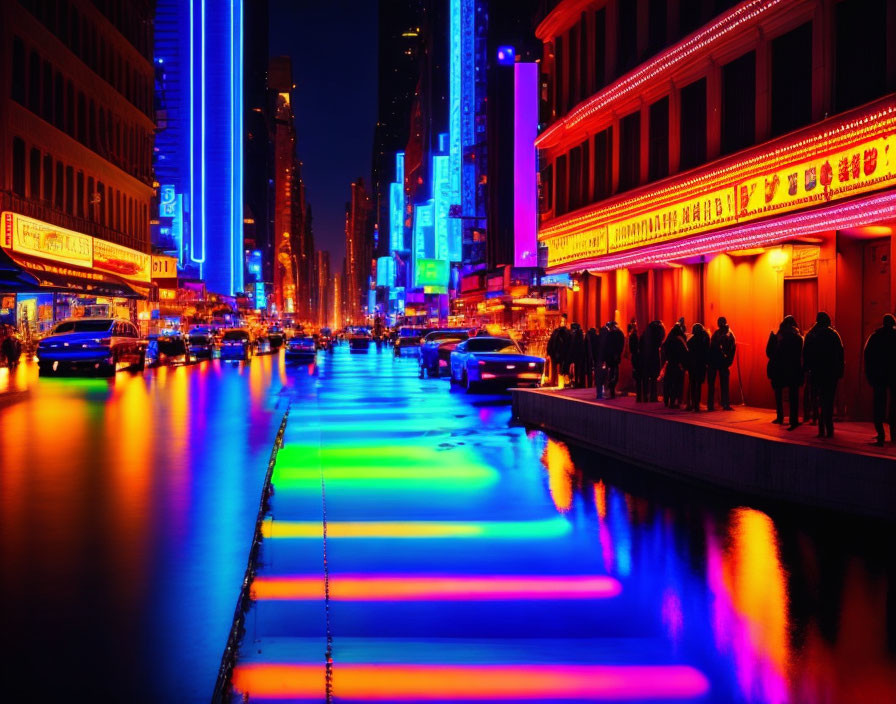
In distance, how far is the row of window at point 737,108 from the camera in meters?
17.6

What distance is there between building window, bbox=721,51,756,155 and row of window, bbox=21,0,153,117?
35251mm

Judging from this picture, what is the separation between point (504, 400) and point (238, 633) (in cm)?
2335

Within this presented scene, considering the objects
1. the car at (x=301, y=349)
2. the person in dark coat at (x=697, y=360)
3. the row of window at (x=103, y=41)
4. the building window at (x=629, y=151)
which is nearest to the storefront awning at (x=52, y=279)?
the car at (x=301, y=349)

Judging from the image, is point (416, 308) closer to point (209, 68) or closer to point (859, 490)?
point (209, 68)

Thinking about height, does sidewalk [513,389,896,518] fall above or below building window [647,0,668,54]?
below

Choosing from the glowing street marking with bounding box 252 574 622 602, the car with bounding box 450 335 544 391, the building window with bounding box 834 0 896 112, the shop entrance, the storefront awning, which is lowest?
the glowing street marking with bounding box 252 574 622 602

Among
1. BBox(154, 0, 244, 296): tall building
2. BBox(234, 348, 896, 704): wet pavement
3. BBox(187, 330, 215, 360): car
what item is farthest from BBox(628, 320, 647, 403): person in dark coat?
BBox(154, 0, 244, 296): tall building

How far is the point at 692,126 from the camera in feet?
82.0

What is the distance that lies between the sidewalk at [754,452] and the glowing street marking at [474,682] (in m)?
5.75

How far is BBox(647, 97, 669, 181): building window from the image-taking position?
26.5 m

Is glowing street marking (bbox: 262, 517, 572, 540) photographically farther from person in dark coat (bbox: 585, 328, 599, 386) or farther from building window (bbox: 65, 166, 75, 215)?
building window (bbox: 65, 166, 75, 215)

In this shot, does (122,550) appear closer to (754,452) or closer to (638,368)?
(754,452)

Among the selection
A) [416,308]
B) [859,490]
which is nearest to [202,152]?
[416,308]

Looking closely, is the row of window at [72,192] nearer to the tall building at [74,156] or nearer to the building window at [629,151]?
the tall building at [74,156]
